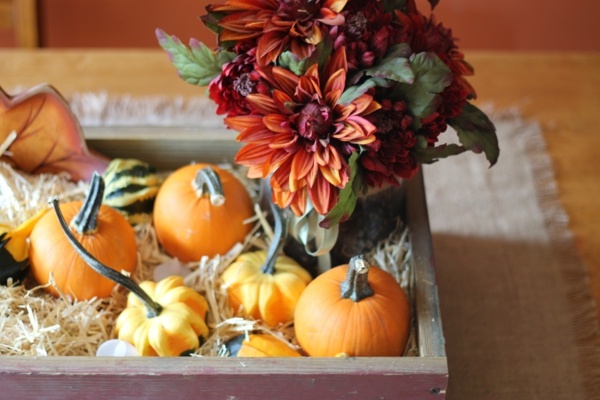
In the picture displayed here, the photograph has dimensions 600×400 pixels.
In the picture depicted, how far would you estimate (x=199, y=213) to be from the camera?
102 centimetres

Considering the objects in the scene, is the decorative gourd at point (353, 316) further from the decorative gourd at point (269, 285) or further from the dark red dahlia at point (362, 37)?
the dark red dahlia at point (362, 37)

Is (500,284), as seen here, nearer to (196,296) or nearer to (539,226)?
(539,226)

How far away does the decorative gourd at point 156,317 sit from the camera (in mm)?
894

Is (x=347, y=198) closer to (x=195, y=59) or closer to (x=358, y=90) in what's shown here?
(x=358, y=90)

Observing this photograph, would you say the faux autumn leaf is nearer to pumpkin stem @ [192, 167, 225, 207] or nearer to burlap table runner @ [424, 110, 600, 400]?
pumpkin stem @ [192, 167, 225, 207]

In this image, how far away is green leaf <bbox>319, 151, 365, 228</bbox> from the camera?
2.77ft

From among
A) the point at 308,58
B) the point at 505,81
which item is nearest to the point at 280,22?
the point at 308,58

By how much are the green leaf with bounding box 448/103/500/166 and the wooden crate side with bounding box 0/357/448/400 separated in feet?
0.85

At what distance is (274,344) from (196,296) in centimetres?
11

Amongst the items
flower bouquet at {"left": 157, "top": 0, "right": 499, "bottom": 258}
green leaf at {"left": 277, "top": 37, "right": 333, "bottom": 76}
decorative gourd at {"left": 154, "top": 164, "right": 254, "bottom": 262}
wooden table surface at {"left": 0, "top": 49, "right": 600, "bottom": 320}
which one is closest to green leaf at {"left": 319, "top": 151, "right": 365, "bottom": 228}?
flower bouquet at {"left": 157, "top": 0, "right": 499, "bottom": 258}

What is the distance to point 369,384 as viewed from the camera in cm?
82

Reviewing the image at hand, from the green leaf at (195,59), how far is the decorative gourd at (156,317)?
0.69 feet

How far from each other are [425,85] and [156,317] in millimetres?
393

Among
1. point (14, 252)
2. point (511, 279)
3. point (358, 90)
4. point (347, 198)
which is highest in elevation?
point (358, 90)
